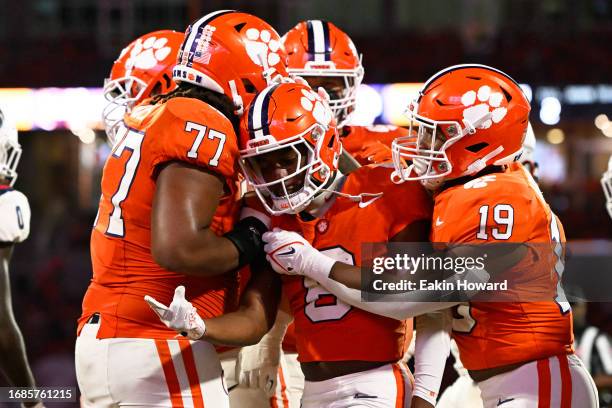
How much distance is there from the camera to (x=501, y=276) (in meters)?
2.91

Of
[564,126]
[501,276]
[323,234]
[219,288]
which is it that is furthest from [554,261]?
[564,126]

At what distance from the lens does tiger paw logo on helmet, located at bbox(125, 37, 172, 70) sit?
13.7 feet

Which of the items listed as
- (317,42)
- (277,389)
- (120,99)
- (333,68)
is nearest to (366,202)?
(277,389)

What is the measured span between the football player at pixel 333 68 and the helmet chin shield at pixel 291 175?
1111 mm

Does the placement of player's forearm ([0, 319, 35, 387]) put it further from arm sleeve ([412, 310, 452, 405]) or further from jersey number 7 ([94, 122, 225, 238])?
arm sleeve ([412, 310, 452, 405])

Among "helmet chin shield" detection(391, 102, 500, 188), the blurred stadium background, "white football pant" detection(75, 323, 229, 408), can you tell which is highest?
"helmet chin shield" detection(391, 102, 500, 188)

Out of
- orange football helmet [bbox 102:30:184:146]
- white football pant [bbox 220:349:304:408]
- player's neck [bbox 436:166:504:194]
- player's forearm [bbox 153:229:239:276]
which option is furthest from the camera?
orange football helmet [bbox 102:30:184:146]

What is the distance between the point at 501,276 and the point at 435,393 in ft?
1.38

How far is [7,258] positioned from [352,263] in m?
1.73

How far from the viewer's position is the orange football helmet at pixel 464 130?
3.05 metres

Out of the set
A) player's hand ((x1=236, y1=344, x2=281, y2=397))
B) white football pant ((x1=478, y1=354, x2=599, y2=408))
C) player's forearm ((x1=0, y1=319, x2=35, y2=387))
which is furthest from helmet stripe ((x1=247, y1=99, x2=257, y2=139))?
player's forearm ((x1=0, y1=319, x2=35, y2=387))

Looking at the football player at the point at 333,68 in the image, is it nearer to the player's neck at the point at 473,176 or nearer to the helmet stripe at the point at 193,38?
the player's neck at the point at 473,176

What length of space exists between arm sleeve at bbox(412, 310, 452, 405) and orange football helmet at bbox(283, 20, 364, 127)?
1.28 metres

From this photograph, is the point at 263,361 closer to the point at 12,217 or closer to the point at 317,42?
the point at 12,217
